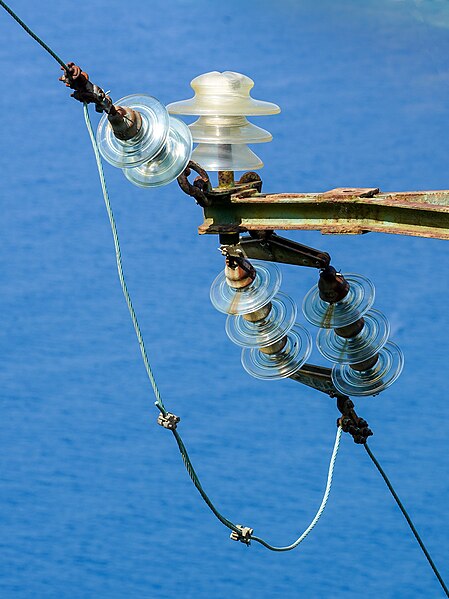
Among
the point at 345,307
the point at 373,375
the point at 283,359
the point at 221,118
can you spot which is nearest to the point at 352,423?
the point at 373,375

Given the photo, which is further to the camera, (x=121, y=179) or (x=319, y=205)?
(x=121, y=179)

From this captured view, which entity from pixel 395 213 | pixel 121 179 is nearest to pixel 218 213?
pixel 395 213

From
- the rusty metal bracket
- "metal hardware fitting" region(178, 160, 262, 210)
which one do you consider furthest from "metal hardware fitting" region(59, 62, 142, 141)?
the rusty metal bracket

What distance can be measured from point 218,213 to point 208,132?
196mm

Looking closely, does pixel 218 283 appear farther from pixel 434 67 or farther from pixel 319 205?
pixel 434 67

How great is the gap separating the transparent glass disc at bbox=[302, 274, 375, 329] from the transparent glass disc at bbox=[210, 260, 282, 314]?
0.57 feet

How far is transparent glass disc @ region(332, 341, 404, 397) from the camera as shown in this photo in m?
3.86

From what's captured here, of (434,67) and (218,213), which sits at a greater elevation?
(434,67)

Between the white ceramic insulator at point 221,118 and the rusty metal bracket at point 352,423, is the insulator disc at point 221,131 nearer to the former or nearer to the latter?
the white ceramic insulator at point 221,118

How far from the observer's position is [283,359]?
3.83m

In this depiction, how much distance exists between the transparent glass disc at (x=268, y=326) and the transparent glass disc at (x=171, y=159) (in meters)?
0.68

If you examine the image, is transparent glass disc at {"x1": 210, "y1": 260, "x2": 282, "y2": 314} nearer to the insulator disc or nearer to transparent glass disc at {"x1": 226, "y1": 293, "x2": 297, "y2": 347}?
transparent glass disc at {"x1": 226, "y1": 293, "x2": 297, "y2": 347}

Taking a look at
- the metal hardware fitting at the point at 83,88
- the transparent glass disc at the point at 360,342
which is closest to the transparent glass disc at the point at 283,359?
the transparent glass disc at the point at 360,342

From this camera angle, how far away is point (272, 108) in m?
3.58
